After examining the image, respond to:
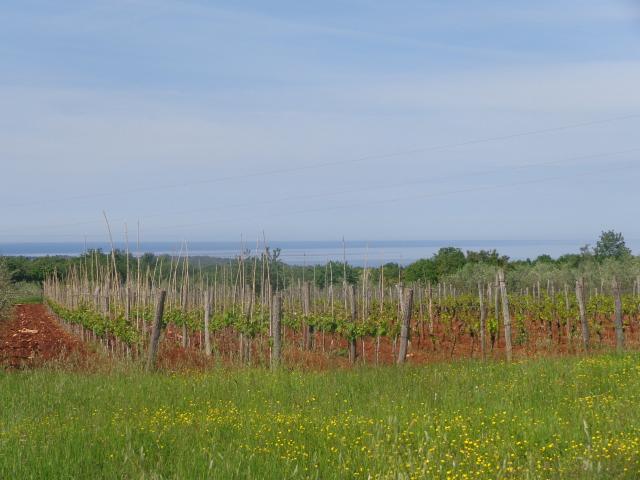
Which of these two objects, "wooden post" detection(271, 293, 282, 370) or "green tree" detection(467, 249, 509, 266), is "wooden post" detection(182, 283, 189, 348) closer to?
"wooden post" detection(271, 293, 282, 370)

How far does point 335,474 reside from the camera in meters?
6.83

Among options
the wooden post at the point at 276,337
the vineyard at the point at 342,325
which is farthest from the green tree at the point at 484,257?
the wooden post at the point at 276,337

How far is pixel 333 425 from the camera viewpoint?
8.72m

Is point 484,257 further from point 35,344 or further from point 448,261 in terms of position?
point 35,344

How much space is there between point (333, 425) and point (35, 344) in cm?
1913

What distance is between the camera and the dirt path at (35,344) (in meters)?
18.3

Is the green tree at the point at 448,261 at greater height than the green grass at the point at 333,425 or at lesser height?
greater

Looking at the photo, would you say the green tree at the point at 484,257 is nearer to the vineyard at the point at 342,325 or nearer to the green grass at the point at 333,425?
the vineyard at the point at 342,325

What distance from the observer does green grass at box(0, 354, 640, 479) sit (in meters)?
6.98

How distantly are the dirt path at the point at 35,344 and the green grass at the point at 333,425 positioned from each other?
4.90 meters

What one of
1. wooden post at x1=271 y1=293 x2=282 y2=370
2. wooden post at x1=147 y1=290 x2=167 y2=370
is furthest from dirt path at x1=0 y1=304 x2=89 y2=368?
wooden post at x1=271 y1=293 x2=282 y2=370

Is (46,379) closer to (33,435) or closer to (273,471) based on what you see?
(33,435)

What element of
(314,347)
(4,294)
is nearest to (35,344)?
(4,294)

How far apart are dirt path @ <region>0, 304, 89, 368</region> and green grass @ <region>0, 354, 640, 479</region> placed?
16.1 ft
